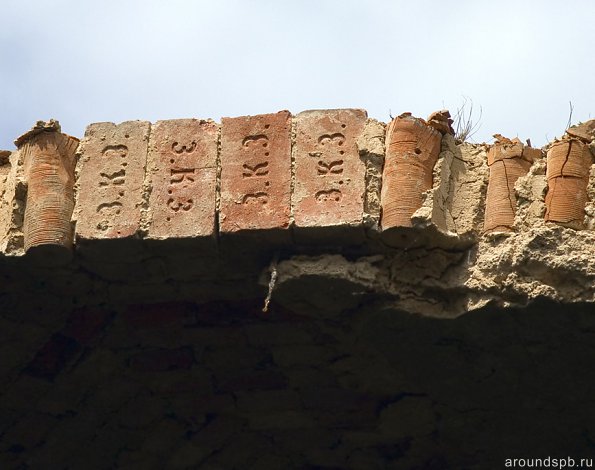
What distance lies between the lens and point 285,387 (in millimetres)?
7211

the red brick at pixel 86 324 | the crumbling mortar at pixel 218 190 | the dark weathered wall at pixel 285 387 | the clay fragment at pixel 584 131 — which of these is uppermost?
the clay fragment at pixel 584 131

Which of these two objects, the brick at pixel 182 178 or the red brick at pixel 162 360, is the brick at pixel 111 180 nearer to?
the brick at pixel 182 178

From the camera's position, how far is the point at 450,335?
665cm

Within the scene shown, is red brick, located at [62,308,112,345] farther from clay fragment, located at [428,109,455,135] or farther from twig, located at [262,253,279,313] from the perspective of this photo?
clay fragment, located at [428,109,455,135]

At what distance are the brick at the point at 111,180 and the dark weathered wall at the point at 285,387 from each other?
49cm

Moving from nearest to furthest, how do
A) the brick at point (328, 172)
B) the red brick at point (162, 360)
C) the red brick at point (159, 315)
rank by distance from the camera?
the brick at point (328, 172), the red brick at point (159, 315), the red brick at point (162, 360)

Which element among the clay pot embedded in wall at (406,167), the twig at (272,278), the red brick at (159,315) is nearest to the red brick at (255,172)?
the twig at (272,278)

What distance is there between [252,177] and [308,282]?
1.69 ft

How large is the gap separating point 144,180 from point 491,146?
1.50 meters

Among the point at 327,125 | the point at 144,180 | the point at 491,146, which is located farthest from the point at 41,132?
the point at 491,146

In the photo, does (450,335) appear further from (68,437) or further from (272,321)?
(68,437)

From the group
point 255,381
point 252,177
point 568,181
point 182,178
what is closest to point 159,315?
point 255,381

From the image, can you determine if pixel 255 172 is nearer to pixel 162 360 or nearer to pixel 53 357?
pixel 162 360

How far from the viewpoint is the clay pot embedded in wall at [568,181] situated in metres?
6.56
